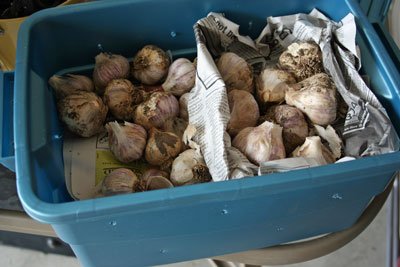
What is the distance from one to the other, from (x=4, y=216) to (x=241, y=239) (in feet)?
1.00

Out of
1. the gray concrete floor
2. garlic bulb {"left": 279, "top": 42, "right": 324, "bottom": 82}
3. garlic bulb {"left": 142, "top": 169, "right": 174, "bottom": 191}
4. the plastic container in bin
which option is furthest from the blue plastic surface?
the gray concrete floor

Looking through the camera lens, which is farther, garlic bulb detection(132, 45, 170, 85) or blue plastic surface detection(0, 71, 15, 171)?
garlic bulb detection(132, 45, 170, 85)

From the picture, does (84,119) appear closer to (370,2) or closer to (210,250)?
(210,250)

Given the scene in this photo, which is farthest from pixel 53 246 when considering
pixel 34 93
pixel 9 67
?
pixel 34 93

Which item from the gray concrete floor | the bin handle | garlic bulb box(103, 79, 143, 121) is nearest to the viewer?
the bin handle

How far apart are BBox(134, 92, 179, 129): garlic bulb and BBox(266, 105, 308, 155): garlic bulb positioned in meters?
0.15

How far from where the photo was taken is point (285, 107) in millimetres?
661

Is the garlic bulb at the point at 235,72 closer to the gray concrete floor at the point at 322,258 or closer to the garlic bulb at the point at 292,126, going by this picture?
the garlic bulb at the point at 292,126

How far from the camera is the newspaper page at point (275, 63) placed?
605 mm

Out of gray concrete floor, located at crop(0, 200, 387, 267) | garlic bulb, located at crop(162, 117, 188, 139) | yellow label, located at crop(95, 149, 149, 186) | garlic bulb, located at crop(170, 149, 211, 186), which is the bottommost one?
gray concrete floor, located at crop(0, 200, 387, 267)

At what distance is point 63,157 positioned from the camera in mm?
669

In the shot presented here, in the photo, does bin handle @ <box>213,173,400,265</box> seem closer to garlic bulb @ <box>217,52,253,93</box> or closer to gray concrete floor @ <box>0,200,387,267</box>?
garlic bulb @ <box>217,52,253,93</box>

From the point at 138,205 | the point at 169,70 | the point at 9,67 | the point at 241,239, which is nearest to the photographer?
the point at 138,205

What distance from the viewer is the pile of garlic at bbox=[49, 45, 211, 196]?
0.62 metres
